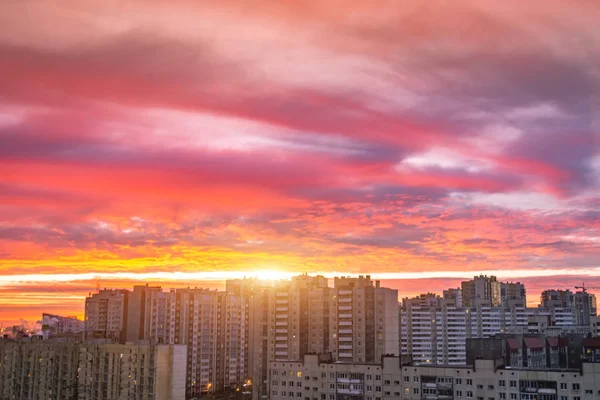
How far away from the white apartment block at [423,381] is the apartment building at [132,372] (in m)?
14.3

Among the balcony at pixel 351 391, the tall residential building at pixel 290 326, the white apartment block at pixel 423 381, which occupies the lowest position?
the balcony at pixel 351 391

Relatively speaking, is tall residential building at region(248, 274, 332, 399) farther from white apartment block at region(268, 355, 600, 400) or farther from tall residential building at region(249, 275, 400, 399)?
white apartment block at region(268, 355, 600, 400)

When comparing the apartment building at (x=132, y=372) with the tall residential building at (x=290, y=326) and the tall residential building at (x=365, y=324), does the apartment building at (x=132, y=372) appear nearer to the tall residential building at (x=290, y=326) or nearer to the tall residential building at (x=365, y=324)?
the tall residential building at (x=290, y=326)

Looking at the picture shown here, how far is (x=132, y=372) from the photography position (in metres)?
95.5

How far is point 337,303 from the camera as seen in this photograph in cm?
13025

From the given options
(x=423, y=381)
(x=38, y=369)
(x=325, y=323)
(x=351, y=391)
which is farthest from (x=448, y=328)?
(x=38, y=369)

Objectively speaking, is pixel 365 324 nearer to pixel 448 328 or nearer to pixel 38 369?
pixel 448 328

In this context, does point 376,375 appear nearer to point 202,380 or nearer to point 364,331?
point 364,331

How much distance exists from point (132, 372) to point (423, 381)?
41.3 m

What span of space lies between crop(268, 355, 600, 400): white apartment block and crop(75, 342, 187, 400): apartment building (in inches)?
562

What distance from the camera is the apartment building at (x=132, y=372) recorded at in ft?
307

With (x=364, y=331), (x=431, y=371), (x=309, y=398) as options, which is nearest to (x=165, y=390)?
(x=309, y=398)

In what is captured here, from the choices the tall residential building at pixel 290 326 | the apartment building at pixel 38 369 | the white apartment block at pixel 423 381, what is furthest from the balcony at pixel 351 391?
the apartment building at pixel 38 369

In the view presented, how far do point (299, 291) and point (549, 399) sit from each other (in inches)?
2516
